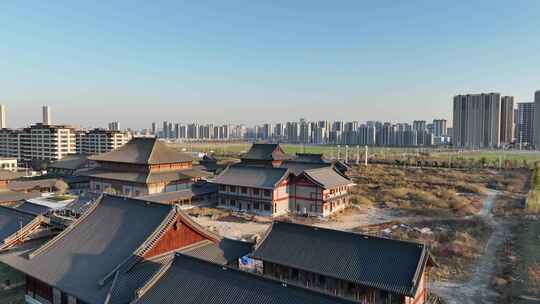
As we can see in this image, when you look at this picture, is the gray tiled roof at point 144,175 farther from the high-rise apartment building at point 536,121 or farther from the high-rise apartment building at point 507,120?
the high-rise apartment building at point 507,120

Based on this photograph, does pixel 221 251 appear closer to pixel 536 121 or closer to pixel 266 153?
pixel 266 153

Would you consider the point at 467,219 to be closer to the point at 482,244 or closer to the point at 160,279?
the point at 482,244

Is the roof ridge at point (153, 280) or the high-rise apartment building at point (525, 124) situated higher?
the high-rise apartment building at point (525, 124)

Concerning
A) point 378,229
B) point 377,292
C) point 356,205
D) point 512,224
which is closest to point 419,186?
point 356,205

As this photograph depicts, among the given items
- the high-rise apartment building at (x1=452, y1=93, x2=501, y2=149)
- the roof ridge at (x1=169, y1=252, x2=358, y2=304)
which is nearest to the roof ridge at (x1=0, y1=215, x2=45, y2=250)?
the roof ridge at (x1=169, y1=252, x2=358, y2=304)

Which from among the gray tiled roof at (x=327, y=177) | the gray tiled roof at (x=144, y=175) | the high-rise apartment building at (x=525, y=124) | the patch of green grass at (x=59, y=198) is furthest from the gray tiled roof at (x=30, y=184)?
the high-rise apartment building at (x=525, y=124)

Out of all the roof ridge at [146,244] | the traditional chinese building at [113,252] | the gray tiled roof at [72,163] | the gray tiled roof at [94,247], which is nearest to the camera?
the traditional chinese building at [113,252]
